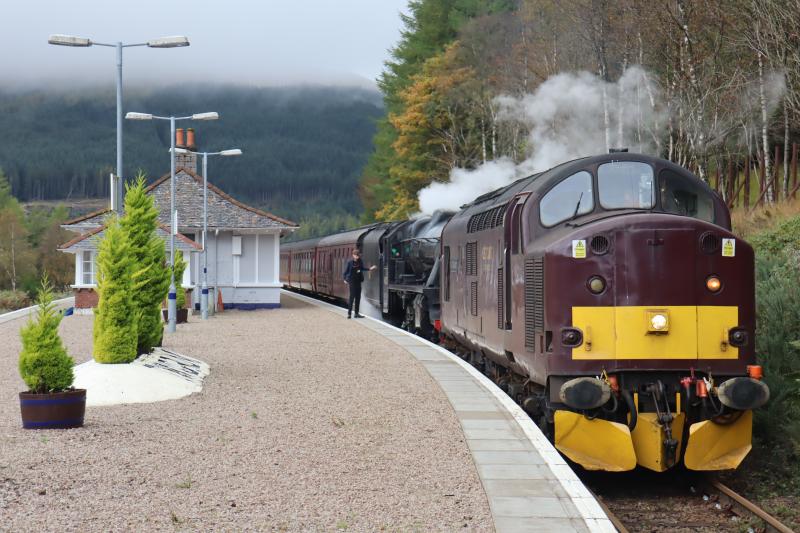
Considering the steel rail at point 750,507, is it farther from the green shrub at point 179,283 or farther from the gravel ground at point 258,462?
the green shrub at point 179,283

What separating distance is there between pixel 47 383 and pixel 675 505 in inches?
267

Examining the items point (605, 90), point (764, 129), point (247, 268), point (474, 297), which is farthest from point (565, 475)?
point (247, 268)

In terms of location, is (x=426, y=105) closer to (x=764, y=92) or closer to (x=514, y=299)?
(x=764, y=92)

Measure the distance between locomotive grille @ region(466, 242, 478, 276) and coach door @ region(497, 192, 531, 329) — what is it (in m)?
1.90

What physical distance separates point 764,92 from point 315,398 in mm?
18524

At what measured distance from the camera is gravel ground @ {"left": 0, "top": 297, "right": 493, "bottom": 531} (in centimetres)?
711

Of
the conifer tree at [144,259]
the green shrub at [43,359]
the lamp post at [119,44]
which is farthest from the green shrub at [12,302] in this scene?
the green shrub at [43,359]

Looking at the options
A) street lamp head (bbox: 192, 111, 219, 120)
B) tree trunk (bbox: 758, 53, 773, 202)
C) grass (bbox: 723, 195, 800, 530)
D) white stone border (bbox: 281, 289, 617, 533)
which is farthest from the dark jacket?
white stone border (bbox: 281, 289, 617, 533)

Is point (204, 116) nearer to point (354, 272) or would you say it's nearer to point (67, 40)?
point (354, 272)

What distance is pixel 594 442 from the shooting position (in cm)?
940

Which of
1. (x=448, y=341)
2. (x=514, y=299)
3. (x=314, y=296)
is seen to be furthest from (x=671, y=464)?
(x=314, y=296)

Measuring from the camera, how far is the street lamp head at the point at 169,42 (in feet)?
64.3

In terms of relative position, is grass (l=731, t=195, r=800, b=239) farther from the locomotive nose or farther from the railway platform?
the locomotive nose

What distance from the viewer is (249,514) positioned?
7.17 m
